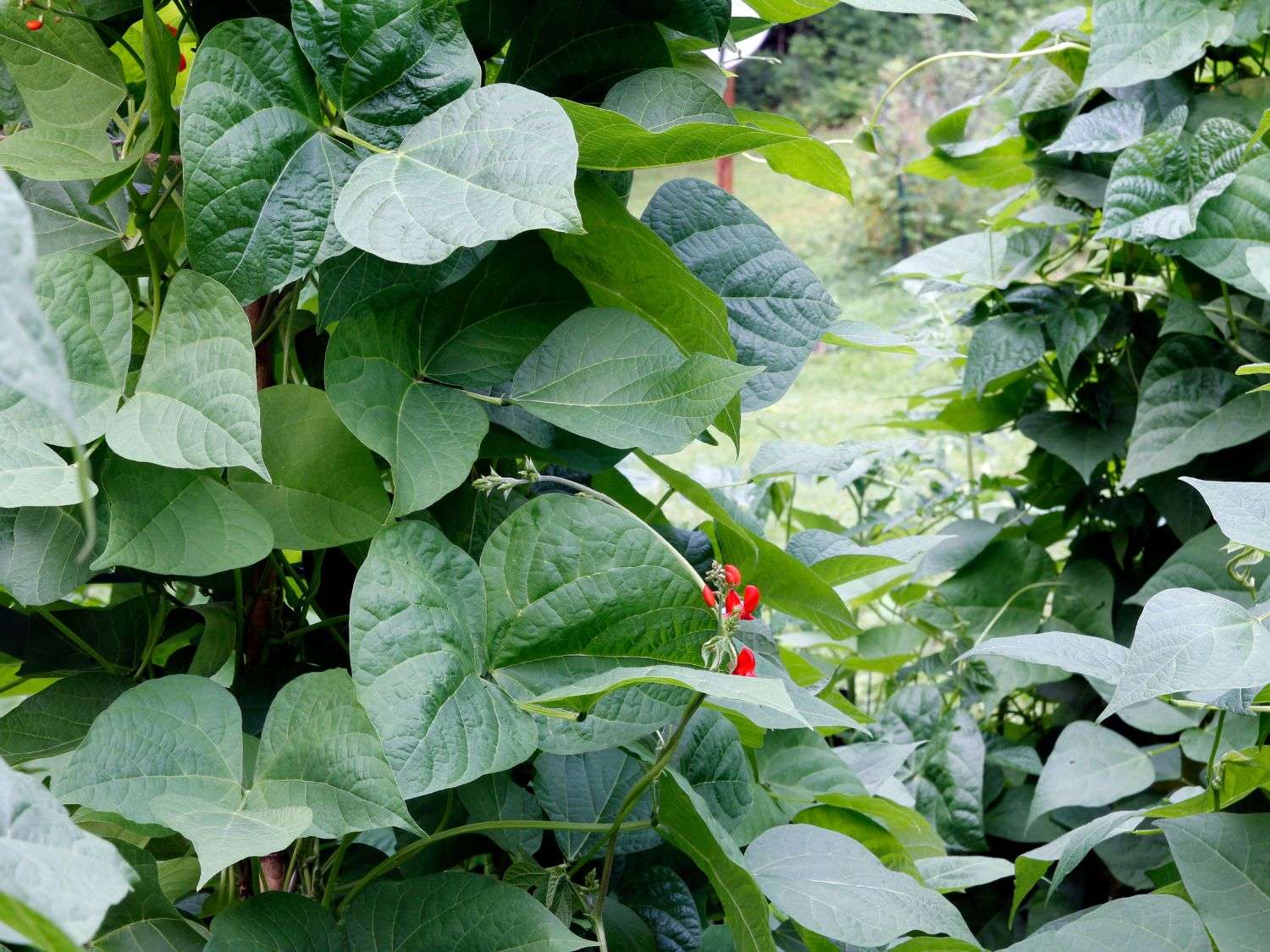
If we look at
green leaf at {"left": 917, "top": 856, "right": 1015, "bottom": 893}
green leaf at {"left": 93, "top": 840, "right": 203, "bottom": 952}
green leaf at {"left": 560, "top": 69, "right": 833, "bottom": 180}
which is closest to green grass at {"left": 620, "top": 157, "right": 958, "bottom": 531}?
green leaf at {"left": 917, "top": 856, "right": 1015, "bottom": 893}

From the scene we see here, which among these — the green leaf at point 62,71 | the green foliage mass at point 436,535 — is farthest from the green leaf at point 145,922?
the green leaf at point 62,71

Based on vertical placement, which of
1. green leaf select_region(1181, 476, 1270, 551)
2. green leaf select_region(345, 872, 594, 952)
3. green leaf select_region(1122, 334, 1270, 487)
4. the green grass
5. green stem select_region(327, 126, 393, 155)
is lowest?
the green grass

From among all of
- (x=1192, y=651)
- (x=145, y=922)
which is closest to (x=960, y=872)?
(x=1192, y=651)

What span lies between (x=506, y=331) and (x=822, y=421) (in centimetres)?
476

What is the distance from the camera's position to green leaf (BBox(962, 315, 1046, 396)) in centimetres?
131

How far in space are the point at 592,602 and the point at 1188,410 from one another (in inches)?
38.5

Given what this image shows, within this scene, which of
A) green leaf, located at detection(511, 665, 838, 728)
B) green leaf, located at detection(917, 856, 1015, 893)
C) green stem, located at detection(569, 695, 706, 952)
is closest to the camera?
green leaf, located at detection(511, 665, 838, 728)

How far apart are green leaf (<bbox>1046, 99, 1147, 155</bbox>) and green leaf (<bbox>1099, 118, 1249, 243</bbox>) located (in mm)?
101

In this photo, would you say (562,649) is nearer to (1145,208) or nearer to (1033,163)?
(1145,208)

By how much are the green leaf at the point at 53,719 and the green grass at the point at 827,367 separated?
3.44 feet

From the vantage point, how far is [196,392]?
1.43 ft

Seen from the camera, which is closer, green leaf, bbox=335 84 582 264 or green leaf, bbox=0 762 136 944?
green leaf, bbox=0 762 136 944

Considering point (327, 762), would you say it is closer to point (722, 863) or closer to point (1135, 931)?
point (722, 863)

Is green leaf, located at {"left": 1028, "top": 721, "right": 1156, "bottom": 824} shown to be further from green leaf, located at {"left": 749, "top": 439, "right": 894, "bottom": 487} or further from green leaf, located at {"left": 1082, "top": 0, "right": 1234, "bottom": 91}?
green leaf, located at {"left": 1082, "top": 0, "right": 1234, "bottom": 91}
